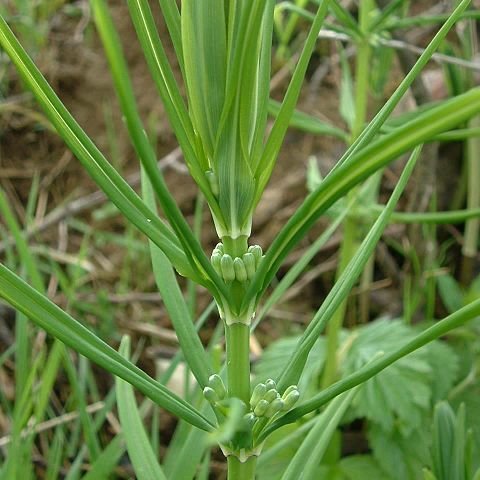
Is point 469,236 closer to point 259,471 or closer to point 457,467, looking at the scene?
point 259,471

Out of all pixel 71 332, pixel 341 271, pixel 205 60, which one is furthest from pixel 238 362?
pixel 341 271

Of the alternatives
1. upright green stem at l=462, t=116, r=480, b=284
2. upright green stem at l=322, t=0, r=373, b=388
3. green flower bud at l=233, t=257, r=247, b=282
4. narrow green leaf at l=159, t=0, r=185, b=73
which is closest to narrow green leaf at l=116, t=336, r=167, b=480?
green flower bud at l=233, t=257, r=247, b=282

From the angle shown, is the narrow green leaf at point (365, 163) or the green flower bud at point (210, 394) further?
the green flower bud at point (210, 394)

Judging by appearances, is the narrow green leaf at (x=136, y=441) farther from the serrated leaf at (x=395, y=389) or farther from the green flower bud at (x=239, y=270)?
the serrated leaf at (x=395, y=389)

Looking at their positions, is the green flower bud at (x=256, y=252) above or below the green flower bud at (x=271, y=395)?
above

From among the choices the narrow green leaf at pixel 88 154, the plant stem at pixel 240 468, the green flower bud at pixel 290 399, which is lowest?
the plant stem at pixel 240 468

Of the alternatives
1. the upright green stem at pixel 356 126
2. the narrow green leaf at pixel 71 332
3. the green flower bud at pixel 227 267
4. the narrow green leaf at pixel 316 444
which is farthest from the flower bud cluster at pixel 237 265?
the upright green stem at pixel 356 126

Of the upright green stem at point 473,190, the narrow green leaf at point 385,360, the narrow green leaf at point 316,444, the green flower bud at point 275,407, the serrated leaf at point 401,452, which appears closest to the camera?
the narrow green leaf at point 385,360
